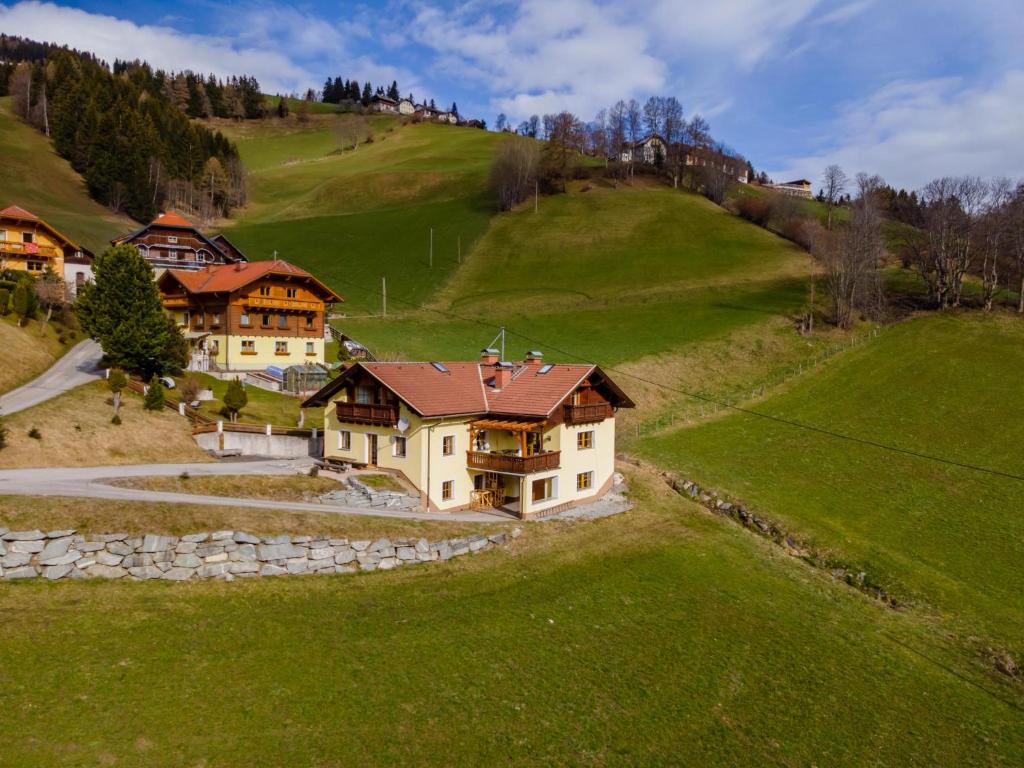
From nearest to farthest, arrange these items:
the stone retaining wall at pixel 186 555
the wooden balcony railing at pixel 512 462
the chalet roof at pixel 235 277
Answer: the stone retaining wall at pixel 186 555, the wooden balcony railing at pixel 512 462, the chalet roof at pixel 235 277

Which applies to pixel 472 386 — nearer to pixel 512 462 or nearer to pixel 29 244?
pixel 512 462

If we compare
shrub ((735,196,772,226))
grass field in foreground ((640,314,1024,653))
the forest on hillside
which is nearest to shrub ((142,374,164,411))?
grass field in foreground ((640,314,1024,653))

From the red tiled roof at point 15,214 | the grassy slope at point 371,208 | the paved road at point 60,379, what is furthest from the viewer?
the grassy slope at point 371,208

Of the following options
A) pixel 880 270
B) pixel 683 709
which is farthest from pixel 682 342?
pixel 683 709

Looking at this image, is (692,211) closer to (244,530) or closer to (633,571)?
(633,571)

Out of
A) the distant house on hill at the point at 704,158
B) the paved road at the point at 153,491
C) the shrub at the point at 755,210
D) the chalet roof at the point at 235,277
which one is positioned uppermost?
the distant house on hill at the point at 704,158

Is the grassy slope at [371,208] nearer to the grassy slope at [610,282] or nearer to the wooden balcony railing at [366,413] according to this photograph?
the grassy slope at [610,282]

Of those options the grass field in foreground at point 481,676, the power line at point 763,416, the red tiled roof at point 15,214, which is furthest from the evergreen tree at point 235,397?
the red tiled roof at point 15,214

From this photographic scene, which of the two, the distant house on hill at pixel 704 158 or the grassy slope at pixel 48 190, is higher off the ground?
the distant house on hill at pixel 704 158
